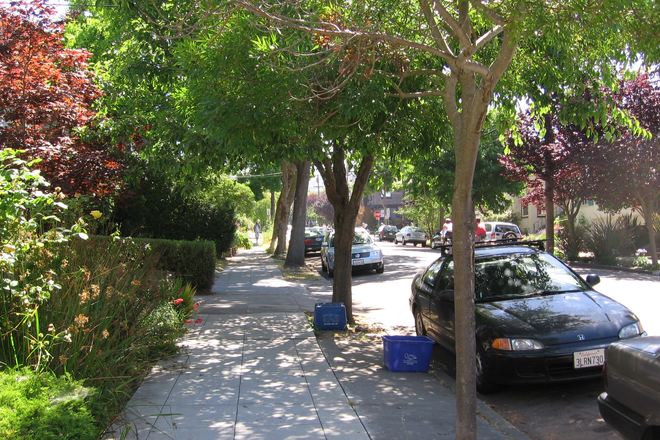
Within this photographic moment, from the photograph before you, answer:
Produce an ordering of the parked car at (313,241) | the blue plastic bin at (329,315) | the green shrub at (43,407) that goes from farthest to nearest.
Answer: the parked car at (313,241)
the blue plastic bin at (329,315)
the green shrub at (43,407)

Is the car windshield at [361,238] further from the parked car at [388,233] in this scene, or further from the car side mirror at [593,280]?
the parked car at [388,233]

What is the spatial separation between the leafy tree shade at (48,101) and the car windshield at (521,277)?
260 inches

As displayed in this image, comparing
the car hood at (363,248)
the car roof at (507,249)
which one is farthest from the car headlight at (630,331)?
the car hood at (363,248)

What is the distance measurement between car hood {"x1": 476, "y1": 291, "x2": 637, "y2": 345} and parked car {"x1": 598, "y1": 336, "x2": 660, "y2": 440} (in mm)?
1803

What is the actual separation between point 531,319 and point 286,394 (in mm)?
2776

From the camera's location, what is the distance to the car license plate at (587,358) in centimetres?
566

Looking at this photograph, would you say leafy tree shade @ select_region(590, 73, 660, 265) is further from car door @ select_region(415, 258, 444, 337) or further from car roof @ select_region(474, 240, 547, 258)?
car door @ select_region(415, 258, 444, 337)

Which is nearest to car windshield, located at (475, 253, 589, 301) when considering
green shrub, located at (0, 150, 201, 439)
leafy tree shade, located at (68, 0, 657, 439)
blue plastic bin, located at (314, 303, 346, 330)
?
leafy tree shade, located at (68, 0, 657, 439)

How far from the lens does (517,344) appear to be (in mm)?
5812

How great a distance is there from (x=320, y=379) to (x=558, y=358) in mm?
2557

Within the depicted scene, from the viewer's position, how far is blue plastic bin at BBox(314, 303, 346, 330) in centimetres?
911

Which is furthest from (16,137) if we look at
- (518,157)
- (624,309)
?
(518,157)

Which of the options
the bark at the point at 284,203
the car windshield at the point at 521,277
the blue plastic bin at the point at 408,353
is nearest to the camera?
the blue plastic bin at the point at 408,353

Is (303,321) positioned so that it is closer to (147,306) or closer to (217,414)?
(147,306)
